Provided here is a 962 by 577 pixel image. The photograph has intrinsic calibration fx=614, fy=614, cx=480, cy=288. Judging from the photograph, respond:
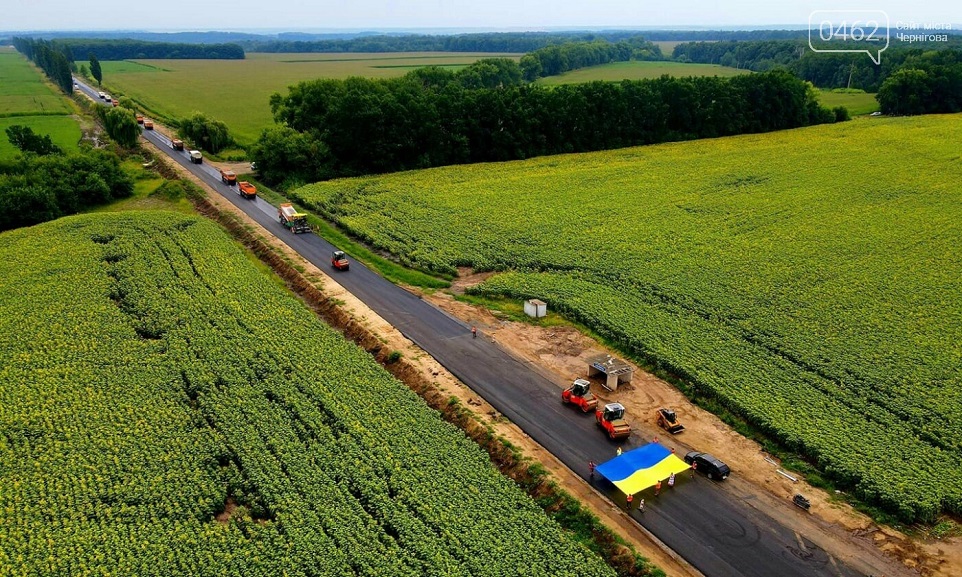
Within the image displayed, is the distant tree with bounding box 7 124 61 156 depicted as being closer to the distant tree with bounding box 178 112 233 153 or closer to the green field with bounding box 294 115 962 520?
the distant tree with bounding box 178 112 233 153

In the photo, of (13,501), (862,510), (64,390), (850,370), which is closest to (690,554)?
(862,510)

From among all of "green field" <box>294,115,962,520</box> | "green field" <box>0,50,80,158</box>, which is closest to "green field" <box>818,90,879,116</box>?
"green field" <box>294,115,962,520</box>

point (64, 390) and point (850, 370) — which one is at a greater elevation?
point (64, 390)

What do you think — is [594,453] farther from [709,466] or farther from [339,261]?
[339,261]

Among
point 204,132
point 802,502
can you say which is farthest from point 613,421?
point 204,132

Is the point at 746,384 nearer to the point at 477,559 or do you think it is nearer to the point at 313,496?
the point at 477,559

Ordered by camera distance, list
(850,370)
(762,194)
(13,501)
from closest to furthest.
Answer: (13,501) < (850,370) < (762,194)
